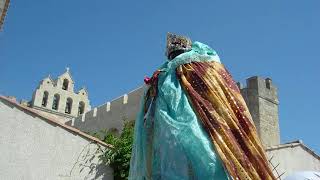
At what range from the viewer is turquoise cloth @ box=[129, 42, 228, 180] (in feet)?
8.79

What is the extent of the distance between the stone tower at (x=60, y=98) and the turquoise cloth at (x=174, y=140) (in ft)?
120

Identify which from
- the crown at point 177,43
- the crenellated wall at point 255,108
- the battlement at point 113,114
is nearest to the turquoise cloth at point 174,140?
the crown at point 177,43

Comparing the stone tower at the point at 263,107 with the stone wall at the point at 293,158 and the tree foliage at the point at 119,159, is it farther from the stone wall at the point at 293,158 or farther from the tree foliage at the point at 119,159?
the tree foliage at the point at 119,159

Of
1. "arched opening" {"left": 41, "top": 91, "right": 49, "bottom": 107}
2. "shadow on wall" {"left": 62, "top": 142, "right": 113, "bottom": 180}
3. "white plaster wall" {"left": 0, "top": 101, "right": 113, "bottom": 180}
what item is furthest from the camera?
"arched opening" {"left": 41, "top": 91, "right": 49, "bottom": 107}

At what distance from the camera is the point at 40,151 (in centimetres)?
884

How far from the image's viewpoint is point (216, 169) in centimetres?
265

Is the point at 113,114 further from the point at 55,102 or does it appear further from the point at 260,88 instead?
the point at 55,102

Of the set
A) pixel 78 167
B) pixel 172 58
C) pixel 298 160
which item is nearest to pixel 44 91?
pixel 298 160

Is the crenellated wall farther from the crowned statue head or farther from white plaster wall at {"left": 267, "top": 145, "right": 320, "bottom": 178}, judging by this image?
the crowned statue head

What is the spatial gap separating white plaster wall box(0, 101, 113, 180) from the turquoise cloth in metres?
5.79

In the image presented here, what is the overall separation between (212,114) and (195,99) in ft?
0.54

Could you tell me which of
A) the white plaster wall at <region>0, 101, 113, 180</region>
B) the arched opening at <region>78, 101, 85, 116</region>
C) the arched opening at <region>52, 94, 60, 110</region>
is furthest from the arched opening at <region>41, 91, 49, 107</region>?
the white plaster wall at <region>0, 101, 113, 180</region>

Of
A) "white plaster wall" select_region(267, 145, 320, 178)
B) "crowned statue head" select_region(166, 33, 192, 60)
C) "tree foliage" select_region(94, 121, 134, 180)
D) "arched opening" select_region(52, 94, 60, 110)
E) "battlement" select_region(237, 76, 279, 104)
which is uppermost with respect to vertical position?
"arched opening" select_region(52, 94, 60, 110)

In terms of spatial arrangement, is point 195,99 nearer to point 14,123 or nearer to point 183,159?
point 183,159
